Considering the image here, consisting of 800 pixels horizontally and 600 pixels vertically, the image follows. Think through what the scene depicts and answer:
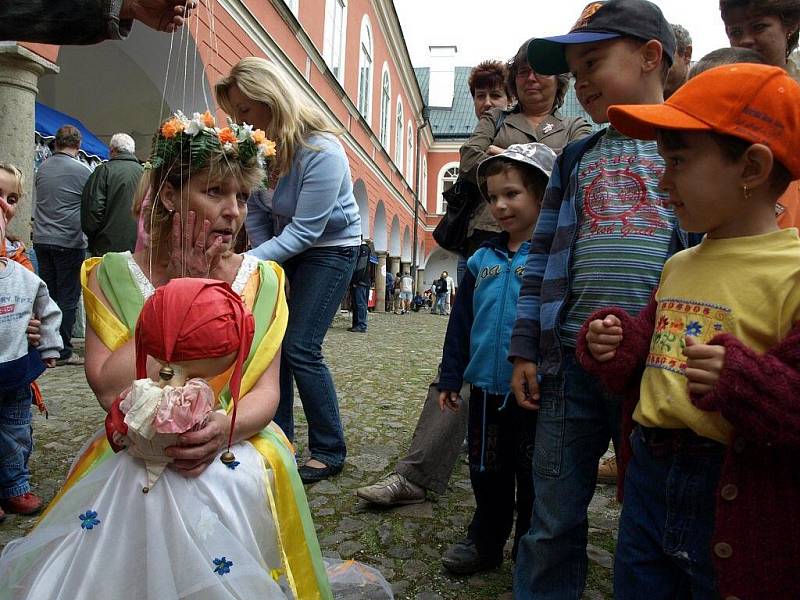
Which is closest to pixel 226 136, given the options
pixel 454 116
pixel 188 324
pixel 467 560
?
pixel 188 324

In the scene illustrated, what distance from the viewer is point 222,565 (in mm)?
Result: 1340

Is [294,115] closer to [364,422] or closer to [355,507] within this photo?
[355,507]

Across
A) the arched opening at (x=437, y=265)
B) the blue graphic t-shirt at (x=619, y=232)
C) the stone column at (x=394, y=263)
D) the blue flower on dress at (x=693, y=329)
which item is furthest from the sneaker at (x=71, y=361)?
the arched opening at (x=437, y=265)

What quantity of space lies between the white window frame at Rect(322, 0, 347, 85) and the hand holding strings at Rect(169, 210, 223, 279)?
1407 centimetres

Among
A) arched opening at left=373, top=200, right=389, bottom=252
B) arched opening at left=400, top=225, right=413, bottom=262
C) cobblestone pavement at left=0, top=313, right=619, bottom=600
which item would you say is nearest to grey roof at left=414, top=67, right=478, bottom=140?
arched opening at left=400, top=225, right=413, bottom=262

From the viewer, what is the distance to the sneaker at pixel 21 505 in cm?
263

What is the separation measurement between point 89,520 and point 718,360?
131 centimetres

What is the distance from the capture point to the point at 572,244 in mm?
1769

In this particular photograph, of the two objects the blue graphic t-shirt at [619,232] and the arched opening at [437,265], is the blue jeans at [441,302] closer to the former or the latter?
the arched opening at [437,265]

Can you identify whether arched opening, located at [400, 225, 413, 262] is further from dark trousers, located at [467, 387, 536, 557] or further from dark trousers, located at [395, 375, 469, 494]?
dark trousers, located at [467, 387, 536, 557]

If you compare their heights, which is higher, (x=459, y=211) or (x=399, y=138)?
(x=399, y=138)

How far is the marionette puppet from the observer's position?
51.2 inches

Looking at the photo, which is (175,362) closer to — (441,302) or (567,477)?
(567,477)

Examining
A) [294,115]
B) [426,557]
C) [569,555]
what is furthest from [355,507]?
[294,115]
